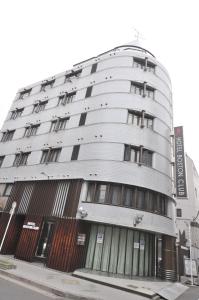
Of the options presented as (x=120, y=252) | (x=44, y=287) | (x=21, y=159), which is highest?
(x=21, y=159)

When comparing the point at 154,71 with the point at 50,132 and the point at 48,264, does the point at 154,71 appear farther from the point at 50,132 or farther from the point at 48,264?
the point at 48,264

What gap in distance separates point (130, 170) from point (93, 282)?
8428mm

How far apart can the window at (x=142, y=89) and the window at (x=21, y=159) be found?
13.5 m

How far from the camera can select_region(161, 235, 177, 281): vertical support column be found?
16598mm

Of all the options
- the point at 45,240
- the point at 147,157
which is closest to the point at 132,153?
the point at 147,157

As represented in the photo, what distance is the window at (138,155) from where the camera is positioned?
61.8 ft

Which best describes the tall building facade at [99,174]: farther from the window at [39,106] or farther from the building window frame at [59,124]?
the window at [39,106]

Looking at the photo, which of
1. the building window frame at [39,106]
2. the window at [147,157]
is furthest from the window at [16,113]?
the window at [147,157]

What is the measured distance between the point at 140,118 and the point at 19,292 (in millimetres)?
16689

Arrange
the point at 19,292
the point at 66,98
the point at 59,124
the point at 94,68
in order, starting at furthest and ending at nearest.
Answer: the point at 66,98, the point at 94,68, the point at 59,124, the point at 19,292

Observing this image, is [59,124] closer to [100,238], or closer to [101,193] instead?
[101,193]

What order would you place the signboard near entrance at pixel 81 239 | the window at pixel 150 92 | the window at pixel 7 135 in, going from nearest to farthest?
the signboard near entrance at pixel 81 239 < the window at pixel 150 92 < the window at pixel 7 135

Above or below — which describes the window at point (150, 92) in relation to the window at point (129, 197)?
above

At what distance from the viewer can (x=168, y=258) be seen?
17266mm
